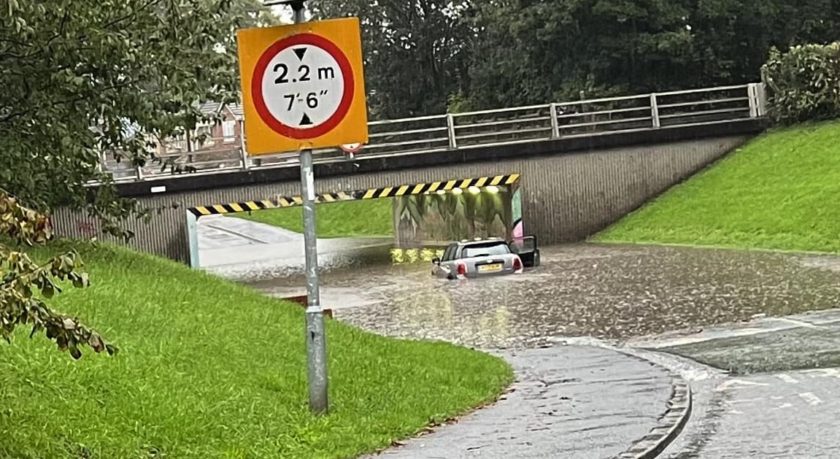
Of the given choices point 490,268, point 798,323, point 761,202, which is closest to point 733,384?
point 798,323

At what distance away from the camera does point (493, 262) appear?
2919 centimetres

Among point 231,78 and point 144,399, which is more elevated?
point 231,78

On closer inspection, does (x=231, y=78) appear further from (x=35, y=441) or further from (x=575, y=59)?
(x=575, y=59)

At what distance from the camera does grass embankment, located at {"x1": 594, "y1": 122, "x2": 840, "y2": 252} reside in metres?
29.9

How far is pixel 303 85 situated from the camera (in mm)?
8805

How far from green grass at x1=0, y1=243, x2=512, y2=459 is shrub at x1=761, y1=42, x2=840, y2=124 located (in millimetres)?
27598

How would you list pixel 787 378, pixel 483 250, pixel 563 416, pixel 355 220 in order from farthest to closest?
1. pixel 355 220
2. pixel 483 250
3. pixel 787 378
4. pixel 563 416

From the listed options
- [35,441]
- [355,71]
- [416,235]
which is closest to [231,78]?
[355,71]

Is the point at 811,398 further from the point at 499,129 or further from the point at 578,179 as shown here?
the point at 499,129

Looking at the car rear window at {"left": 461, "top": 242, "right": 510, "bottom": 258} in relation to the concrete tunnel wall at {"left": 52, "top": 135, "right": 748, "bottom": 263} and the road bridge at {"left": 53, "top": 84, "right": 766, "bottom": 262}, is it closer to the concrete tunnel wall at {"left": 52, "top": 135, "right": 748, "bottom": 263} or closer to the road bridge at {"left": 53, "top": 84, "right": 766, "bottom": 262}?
the road bridge at {"left": 53, "top": 84, "right": 766, "bottom": 262}

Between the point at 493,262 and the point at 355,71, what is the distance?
20.6 metres

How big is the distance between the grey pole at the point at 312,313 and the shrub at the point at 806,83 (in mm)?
31939

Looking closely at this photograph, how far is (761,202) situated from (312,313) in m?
26.5

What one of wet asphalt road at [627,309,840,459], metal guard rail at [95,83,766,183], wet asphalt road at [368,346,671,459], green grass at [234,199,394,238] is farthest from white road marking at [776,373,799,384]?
green grass at [234,199,394,238]
